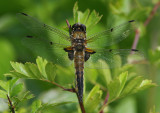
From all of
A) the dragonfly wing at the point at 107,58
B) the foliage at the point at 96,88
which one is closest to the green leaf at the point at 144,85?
the foliage at the point at 96,88

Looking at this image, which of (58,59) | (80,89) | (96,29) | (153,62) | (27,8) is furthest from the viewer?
(27,8)

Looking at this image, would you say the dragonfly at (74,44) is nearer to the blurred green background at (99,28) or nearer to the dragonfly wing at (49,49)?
the dragonfly wing at (49,49)

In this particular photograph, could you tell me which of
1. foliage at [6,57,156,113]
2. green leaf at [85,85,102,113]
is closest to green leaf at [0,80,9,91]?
foliage at [6,57,156,113]

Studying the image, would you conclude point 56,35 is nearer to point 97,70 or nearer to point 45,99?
point 97,70

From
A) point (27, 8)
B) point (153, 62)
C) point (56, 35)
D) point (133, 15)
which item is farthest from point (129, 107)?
point (27, 8)

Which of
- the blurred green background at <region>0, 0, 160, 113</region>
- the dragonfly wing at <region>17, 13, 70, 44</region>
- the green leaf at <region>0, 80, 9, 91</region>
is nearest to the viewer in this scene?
the green leaf at <region>0, 80, 9, 91</region>

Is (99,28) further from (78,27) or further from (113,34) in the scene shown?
(78,27)

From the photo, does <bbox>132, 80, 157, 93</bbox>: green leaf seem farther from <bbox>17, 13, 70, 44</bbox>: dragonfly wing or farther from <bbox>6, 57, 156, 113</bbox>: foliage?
<bbox>17, 13, 70, 44</bbox>: dragonfly wing
